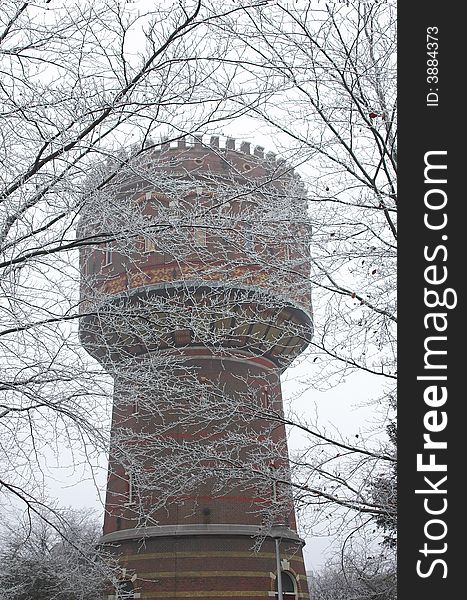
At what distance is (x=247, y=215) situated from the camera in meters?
6.68

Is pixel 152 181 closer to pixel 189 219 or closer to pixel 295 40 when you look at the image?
pixel 189 219

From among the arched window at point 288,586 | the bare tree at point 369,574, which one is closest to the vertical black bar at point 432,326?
the bare tree at point 369,574

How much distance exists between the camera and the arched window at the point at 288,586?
20297 millimetres

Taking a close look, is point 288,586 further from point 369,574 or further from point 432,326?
point 432,326

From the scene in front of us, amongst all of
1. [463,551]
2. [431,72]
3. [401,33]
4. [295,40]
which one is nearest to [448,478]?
[463,551]

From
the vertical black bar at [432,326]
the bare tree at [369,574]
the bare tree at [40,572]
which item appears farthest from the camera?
the bare tree at [40,572]

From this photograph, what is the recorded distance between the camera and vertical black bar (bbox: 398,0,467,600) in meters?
3.71

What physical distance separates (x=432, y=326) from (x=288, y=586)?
18.0 m

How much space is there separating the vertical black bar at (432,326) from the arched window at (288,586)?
17.5m

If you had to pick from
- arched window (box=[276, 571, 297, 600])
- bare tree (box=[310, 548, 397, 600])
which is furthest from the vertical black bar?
arched window (box=[276, 571, 297, 600])

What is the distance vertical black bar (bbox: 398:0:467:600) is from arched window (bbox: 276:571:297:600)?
17520 mm

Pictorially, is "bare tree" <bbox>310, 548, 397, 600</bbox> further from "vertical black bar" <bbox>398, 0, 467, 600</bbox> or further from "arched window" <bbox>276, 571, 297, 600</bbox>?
"vertical black bar" <bbox>398, 0, 467, 600</bbox>

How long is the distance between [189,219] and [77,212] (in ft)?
2.93

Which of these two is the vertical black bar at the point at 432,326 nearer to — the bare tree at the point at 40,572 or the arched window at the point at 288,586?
the bare tree at the point at 40,572
